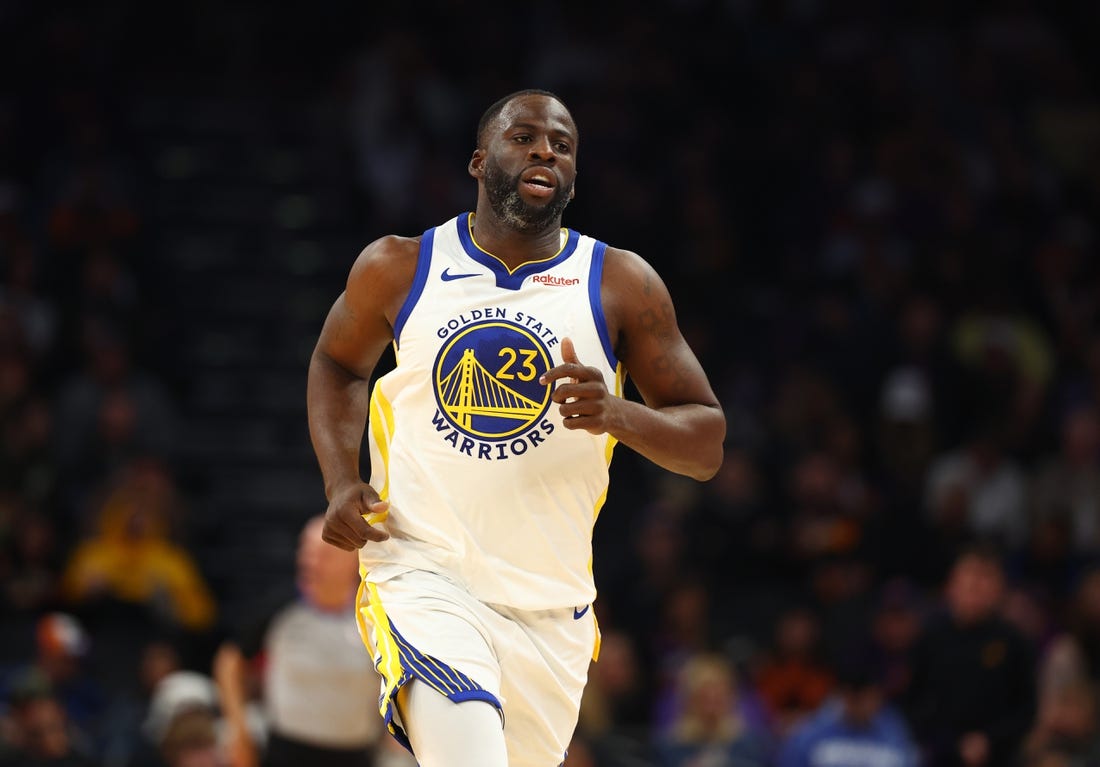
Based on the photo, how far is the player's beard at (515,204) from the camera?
5.17 meters

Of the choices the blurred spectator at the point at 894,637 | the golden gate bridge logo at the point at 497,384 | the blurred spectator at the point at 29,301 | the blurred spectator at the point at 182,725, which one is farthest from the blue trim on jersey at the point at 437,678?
the blurred spectator at the point at 29,301

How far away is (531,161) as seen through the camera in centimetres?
514

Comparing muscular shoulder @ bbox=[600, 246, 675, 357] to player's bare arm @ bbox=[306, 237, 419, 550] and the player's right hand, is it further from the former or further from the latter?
the player's right hand

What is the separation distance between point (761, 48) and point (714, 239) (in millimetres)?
2663

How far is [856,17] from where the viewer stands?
16516 mm

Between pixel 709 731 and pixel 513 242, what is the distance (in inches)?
238

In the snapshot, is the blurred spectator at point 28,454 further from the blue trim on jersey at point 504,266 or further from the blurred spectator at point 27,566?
the blue trim on jersey at point 504,266

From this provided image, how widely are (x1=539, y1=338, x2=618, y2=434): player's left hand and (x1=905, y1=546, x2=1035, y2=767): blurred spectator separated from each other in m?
6.34

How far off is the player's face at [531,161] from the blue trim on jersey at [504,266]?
0.11 metres

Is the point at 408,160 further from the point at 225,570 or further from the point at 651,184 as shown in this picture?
the point at 225,570

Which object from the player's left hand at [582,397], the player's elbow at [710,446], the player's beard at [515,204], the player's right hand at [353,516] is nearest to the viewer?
the player's left hand at [582,397]

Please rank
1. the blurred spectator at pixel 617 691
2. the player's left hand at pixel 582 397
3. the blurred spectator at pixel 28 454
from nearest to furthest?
the player's left hand at pixel 582 397 → the blurred spectator at pixel 617 691 → the blurred spectator at pixel 28 454

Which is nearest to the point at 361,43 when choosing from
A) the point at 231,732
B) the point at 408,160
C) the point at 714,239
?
the point at 408,160

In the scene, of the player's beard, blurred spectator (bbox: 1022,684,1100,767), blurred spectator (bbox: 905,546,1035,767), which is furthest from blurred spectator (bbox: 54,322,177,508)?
the player's beard
